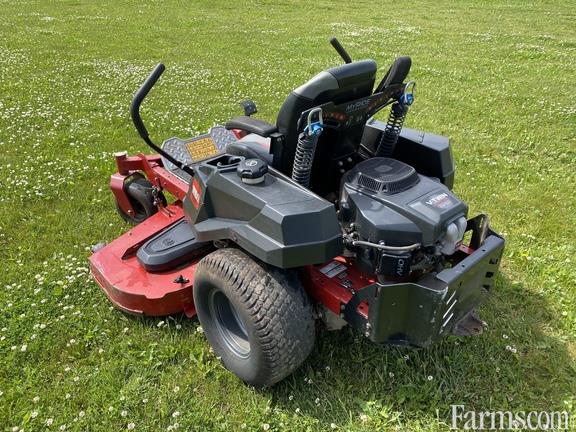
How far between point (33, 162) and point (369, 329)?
4.64m

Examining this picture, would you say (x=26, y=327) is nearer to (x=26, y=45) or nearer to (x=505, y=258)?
(x=505, y=258)

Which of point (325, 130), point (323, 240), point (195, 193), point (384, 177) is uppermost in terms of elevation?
point (325, 130)

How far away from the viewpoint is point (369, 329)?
259 centimetres

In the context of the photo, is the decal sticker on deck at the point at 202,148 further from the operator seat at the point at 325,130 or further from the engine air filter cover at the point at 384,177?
the engine air filter cover at the point at 384,177

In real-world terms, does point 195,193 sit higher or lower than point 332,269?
higher

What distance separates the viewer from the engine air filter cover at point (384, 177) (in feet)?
9.07

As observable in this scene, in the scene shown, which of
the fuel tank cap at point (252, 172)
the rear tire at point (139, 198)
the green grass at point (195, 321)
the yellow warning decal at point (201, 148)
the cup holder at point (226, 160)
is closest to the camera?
the fuel tank cap at point (252, 172)

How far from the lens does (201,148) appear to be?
448cm

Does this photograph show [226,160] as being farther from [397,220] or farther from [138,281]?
[397,220]

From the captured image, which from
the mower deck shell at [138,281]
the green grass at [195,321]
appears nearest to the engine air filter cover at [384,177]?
the green grass at [195,321]

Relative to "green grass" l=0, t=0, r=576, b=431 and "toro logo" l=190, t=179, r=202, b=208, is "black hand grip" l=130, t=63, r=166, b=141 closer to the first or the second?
"toro logo" l=190, t=179, r=202, b=208

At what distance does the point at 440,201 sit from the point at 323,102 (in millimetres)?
809

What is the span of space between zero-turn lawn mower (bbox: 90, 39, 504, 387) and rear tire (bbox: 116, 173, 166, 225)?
1.00 metres

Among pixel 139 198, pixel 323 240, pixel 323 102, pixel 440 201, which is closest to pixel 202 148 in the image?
pixel 139 198
